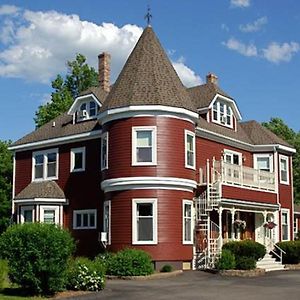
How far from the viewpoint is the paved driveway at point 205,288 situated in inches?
716

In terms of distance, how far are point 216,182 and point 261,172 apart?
225 inches

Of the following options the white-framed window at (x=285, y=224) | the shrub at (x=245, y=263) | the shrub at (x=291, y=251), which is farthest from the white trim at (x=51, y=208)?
the white-framed window at (x=285, y=224)

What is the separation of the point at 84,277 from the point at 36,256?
81.8 inches

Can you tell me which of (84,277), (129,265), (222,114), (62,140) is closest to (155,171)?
(129,265)

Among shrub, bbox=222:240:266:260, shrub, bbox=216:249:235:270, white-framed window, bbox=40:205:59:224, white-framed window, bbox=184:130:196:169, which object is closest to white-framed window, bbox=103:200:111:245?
white-framed window, bbox=184:130:196:169

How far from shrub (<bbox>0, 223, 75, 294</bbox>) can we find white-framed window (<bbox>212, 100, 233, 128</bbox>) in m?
19.4

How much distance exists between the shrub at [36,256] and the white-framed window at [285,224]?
22379mm

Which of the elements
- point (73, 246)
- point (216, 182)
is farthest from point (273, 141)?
point (73, 246)

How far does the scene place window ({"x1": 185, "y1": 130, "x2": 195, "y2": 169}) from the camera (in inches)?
1150

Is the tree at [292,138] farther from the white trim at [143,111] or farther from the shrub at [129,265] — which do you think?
the shrub at [129,265]

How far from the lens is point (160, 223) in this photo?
27.4 m

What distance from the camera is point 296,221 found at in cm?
4625

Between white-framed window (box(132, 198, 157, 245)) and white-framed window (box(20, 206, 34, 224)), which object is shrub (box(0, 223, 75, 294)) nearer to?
white-framed window (box(132, 198, 157, 245))

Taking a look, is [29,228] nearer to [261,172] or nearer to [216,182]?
[216,182]
